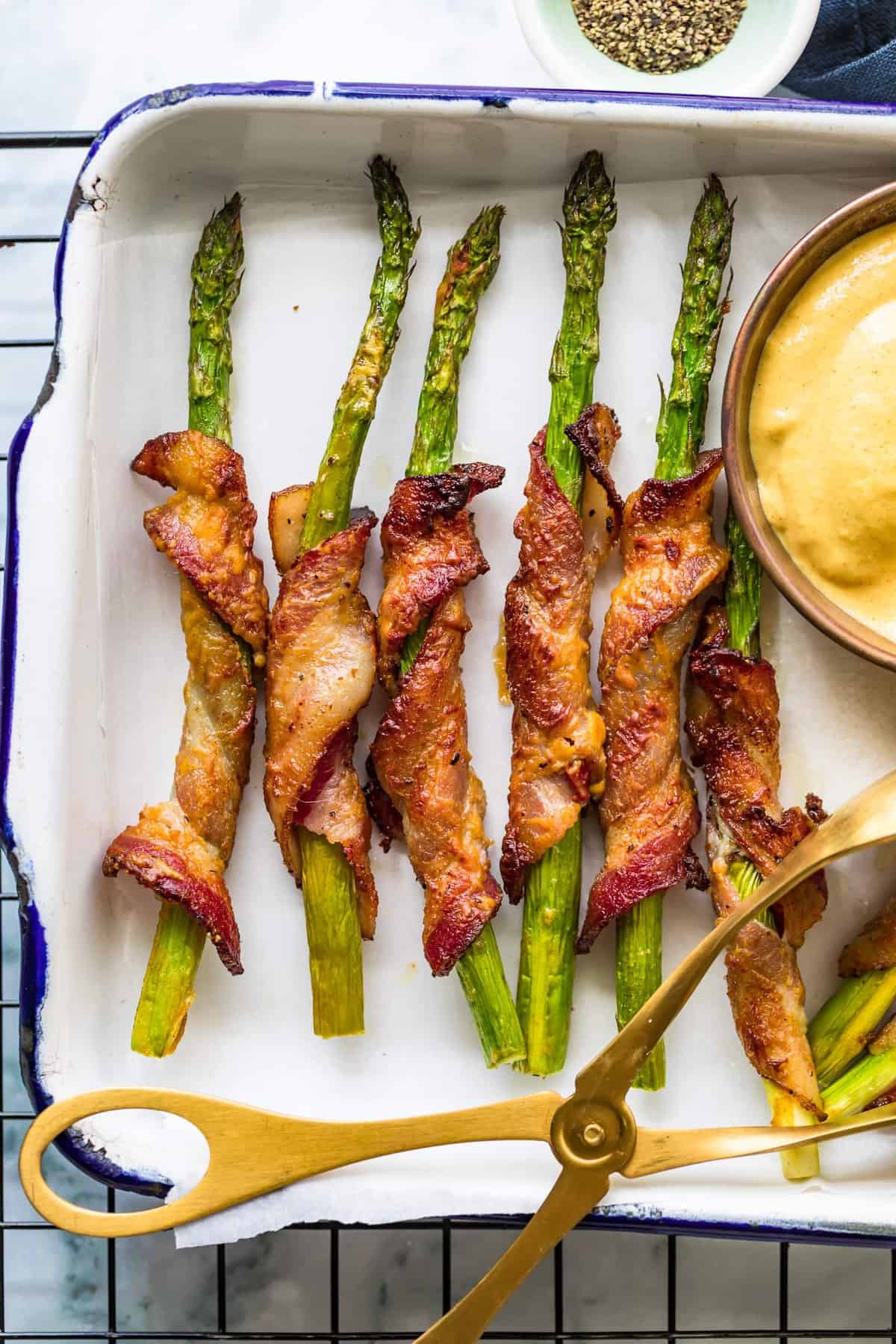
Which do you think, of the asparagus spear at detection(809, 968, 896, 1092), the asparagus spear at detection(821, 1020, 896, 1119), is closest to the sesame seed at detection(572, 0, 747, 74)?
the asparagus spear at detection(809, 968, 896, 1092)

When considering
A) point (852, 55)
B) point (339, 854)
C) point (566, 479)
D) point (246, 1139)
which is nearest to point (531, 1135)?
point (246, 1139)

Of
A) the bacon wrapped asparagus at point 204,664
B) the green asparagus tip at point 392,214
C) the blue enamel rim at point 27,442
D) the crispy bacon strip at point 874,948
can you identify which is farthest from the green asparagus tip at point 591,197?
the crispy bacon strip at point 874,948

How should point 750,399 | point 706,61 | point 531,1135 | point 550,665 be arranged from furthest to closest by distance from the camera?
point 706,61 → point 550,665 → point 750,399 → point 531,1135

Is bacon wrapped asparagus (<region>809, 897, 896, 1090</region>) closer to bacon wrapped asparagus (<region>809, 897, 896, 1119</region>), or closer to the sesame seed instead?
bacon wrapped asparagus (<region>809, 897, 896, 1119</region>)

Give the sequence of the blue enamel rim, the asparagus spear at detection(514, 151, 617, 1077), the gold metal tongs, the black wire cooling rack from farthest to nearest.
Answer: the black wire cooling rack → the asparagus spear at detection(514, 151, 617, 1077) → the blue enamel rim → the gold metal tongs

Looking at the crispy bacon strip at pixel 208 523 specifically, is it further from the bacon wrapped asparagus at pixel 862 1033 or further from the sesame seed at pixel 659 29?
the bacon wrapped asparagus at pixel 862 1033

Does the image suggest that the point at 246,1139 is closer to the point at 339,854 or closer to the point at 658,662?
the point at 339,854

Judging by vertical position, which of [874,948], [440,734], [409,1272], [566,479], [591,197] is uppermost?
[591,197]
